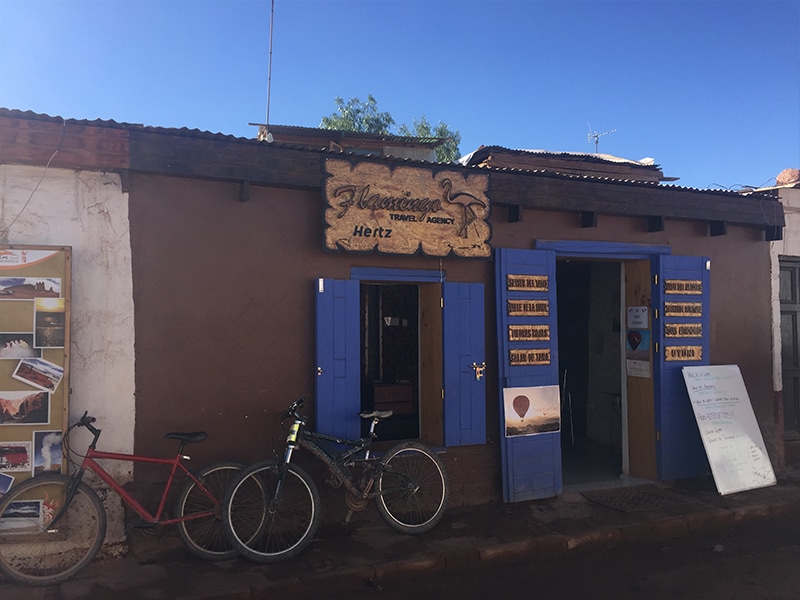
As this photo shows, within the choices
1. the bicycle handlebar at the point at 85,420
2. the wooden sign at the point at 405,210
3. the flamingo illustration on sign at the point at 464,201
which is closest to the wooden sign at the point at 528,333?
the wooden sign at the point at 405,210

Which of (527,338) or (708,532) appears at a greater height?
(527,338)

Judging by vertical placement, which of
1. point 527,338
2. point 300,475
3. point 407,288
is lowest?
point 300,475

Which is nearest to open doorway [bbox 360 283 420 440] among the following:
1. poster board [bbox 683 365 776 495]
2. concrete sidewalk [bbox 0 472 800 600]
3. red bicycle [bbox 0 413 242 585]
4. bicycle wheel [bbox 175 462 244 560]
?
concrete sidewalk [bbox 0 472 800 600]

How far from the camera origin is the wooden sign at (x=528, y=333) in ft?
22.5

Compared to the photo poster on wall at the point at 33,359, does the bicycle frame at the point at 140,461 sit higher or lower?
lower

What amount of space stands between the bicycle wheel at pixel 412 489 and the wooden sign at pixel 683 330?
144 inches

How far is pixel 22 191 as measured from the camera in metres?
5.09

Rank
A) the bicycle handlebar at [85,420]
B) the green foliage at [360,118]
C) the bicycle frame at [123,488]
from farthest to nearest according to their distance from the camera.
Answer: the green foliage at [360,118] → the bicycle handlebar at [85,420] → the bicycle frame at [123,488]

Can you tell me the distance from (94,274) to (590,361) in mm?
7619

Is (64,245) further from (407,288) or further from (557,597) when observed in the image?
(407,288)

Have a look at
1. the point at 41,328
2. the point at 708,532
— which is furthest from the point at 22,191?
the point at 708,532

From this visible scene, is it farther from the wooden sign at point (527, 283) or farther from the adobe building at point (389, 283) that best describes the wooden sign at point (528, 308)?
the wooden sign at point (527, 283)

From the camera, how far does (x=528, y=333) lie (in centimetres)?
695

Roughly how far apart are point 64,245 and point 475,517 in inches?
183
